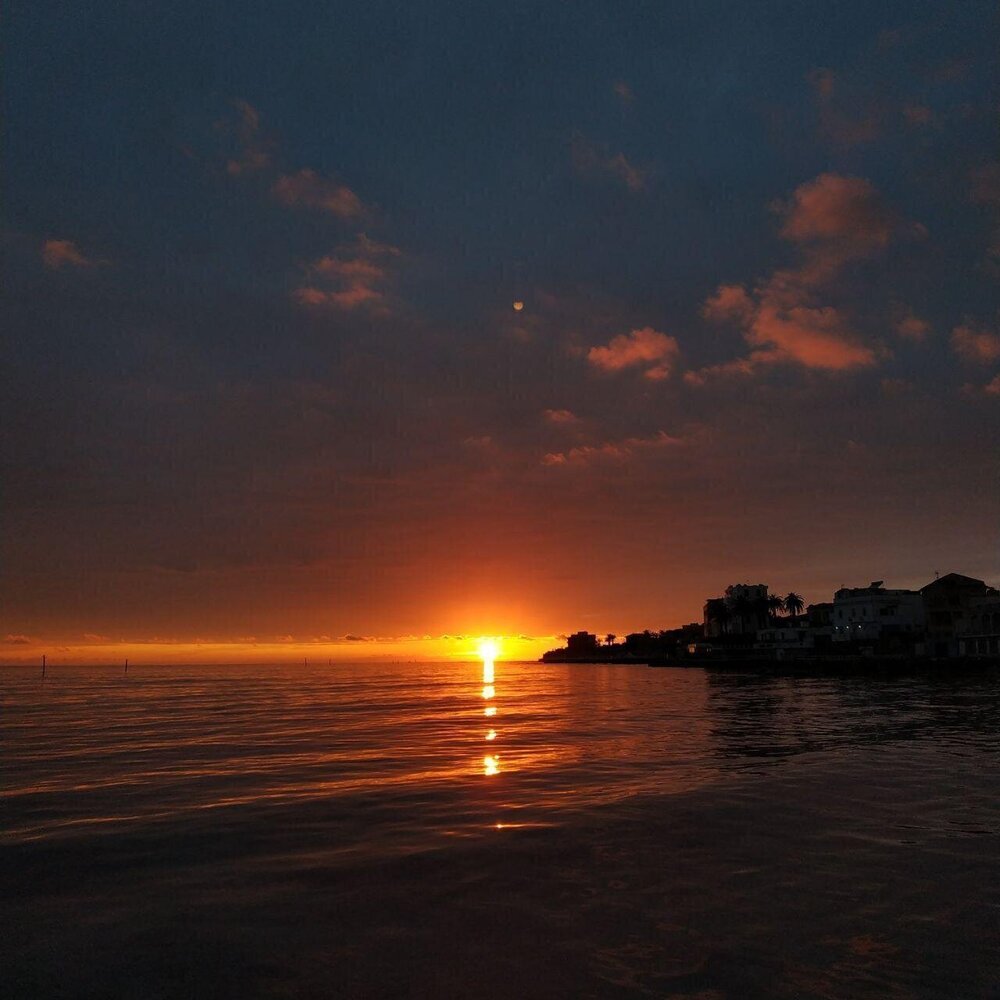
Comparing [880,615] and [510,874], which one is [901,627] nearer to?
[880,615]

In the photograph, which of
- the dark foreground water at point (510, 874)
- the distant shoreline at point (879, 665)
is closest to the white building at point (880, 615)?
the distant shoreline at point (879, 665)

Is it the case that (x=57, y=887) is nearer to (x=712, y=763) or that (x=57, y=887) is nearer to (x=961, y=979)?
(x=961, y=979)

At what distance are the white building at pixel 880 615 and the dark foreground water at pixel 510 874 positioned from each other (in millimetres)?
117193

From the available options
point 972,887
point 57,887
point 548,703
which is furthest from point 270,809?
point 548,703

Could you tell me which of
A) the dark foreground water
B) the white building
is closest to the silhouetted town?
the white building

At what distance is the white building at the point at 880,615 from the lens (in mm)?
132625

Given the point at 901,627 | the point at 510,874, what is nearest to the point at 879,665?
the point at 901,627

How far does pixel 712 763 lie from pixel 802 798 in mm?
6929

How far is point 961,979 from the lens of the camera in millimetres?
8422

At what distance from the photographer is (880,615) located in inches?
5300

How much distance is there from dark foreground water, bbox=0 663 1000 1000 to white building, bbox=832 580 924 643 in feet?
384

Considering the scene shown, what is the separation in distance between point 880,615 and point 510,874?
5618 inches

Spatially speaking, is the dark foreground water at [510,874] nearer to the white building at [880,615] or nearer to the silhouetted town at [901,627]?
the silhouetted town at [901,627]

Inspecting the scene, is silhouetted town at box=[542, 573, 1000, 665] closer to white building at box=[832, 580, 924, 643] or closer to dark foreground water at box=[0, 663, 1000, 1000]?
white building at box=[832, 580, 924, 643]
